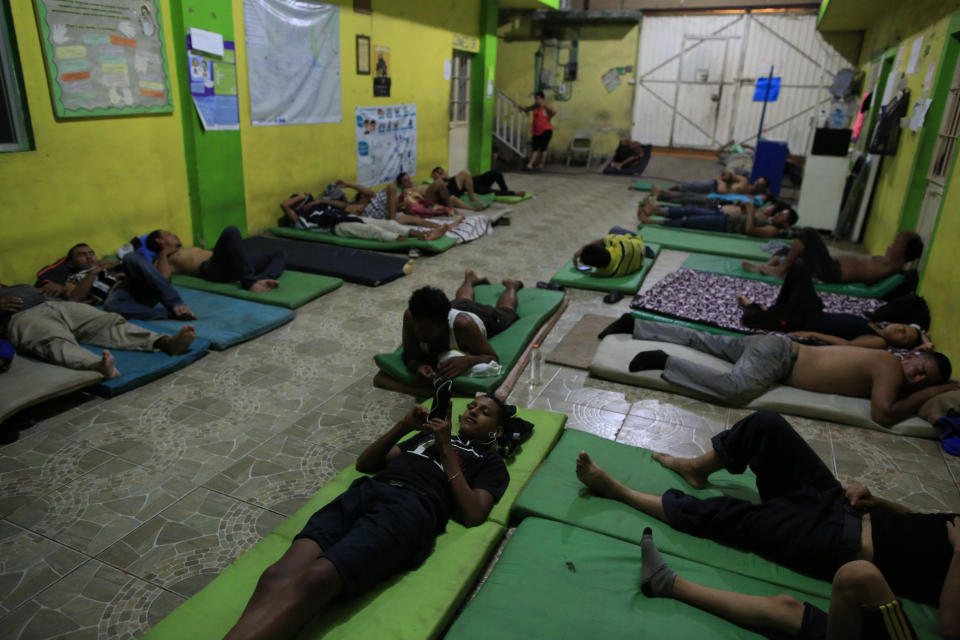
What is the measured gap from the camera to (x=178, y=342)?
13.1ft

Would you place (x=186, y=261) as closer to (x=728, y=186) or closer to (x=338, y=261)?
(x=338, y=261)

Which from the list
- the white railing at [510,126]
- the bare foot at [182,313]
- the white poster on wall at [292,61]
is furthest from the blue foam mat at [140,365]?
the white railing at [510,126]

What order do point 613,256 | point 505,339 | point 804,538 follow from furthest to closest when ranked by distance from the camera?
Answer: point 613,256 → point 505,339 → point 804,538

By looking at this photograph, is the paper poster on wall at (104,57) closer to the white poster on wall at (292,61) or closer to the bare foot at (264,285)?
the white poster on wall at (292,61)

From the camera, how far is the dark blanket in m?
4.99

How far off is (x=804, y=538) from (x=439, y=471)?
139 cm

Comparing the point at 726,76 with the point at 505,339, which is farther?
the point at 726,76

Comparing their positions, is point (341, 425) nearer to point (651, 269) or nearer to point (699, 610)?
point (699, 610)

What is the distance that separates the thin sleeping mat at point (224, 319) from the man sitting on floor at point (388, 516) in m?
2.17

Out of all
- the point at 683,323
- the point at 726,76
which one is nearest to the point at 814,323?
the point at 683,323

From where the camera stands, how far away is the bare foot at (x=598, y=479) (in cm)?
264

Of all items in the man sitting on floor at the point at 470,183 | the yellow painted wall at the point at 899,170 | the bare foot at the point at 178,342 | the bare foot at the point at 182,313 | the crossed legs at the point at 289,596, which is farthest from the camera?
the man sitting on floor at the point at 470,183

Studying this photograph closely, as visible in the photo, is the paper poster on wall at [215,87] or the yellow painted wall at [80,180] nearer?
the yellow painted wall at [80,180]

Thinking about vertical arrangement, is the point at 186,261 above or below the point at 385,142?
below
